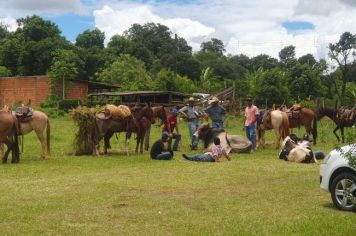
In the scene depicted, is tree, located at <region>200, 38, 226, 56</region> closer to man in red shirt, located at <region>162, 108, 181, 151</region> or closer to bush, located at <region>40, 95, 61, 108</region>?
bush, located at <region>40, 95, 61, 108</region>

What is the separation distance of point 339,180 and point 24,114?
9857mm

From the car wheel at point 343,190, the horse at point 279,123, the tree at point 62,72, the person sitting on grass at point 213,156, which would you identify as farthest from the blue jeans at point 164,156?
the tree at point 62,72

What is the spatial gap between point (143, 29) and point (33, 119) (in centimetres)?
7616

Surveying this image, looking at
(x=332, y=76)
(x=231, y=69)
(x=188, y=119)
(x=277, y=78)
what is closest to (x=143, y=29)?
(x=231, y=69)

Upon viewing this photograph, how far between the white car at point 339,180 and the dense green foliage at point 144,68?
35.9 meters

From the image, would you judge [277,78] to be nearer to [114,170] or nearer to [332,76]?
[332,76]

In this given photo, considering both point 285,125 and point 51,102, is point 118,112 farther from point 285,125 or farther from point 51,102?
point 51,102

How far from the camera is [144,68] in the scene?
60969 millimetres

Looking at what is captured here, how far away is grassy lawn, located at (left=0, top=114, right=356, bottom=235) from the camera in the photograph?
7129mm

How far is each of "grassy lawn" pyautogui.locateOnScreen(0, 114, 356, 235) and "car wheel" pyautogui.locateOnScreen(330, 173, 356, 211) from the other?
7.2 inches

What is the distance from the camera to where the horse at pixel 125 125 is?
16641 millimetres

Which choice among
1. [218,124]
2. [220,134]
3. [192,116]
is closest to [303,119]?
[218,124]

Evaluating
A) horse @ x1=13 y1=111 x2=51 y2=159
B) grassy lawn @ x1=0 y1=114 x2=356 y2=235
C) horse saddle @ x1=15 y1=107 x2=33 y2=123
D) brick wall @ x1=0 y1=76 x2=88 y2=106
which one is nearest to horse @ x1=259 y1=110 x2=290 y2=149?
grassy lawn @ x1=0 y1=114 x2=356 y2=235

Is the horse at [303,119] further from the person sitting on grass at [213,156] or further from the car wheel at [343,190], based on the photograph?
the car wheel at [343,190]
